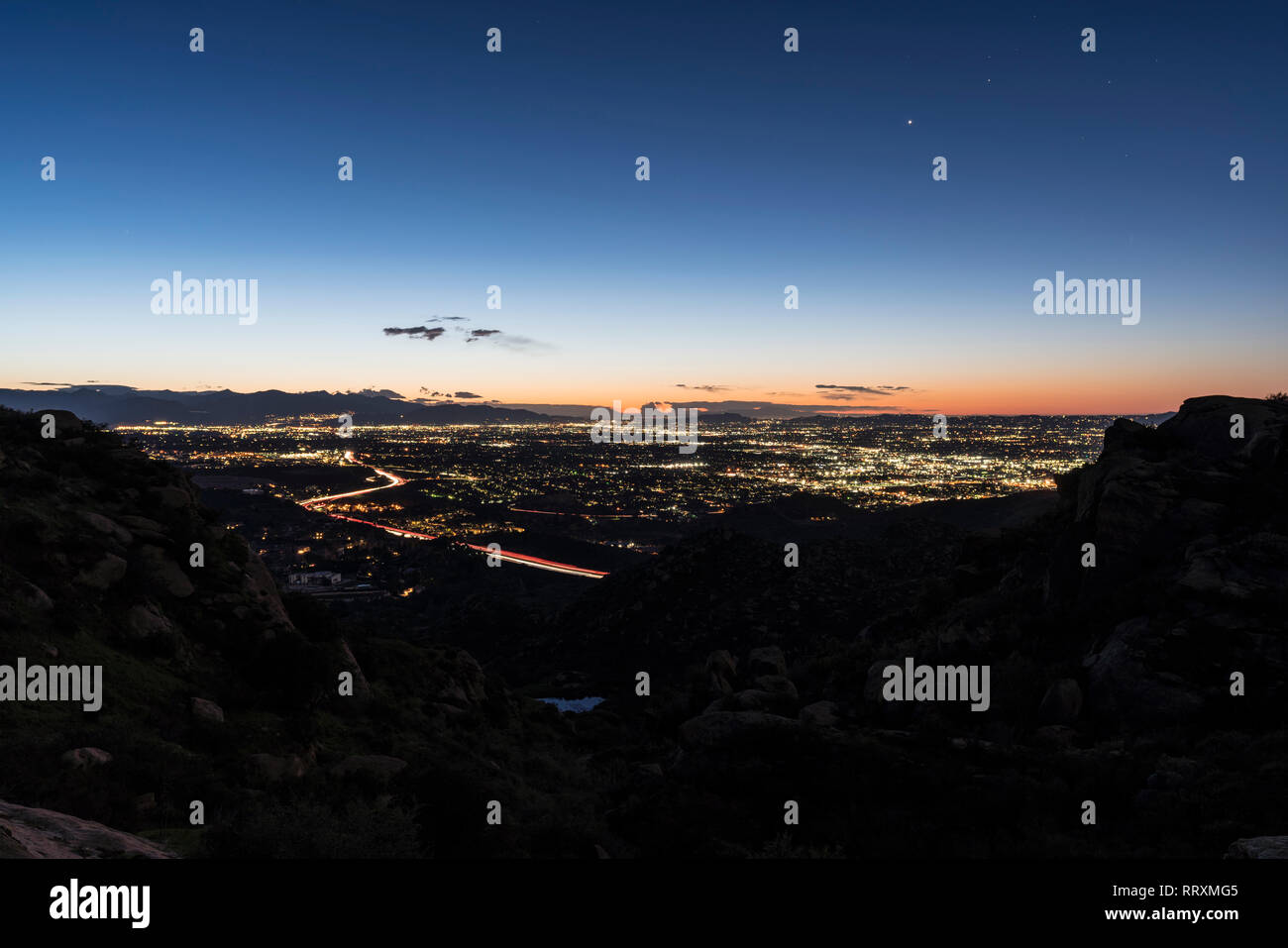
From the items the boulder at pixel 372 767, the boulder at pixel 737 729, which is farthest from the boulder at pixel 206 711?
the boulder at pixel 737 729

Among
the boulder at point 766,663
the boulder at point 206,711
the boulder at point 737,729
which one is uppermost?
the boulder at point 206,711

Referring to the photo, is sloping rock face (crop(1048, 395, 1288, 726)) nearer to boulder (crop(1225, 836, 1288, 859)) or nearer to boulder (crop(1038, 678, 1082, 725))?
boulder (crop(1038, 678, 1082, 725))

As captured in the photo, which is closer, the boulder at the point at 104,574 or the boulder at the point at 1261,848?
the boulder at the point at 1261,848

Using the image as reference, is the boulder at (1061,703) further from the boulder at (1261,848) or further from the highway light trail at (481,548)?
the highway light trail at (481,548)

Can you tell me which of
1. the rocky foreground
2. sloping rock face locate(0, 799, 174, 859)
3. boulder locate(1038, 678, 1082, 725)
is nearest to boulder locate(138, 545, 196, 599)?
the rocky foreground

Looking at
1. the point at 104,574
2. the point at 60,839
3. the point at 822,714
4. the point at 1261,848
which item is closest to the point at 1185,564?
the point at 822,714

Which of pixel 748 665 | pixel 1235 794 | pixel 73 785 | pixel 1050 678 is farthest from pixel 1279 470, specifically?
pixel 73 785

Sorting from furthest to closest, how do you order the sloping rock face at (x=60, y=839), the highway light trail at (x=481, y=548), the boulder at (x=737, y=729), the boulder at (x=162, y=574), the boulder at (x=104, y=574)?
the highway light trail at (x=481, y=548), the boulder at (x=162, y=574), the boulder at (x=104, y=574), the boulder at (x=737, y=729), the sloping rock face at (x=60, y=839)
